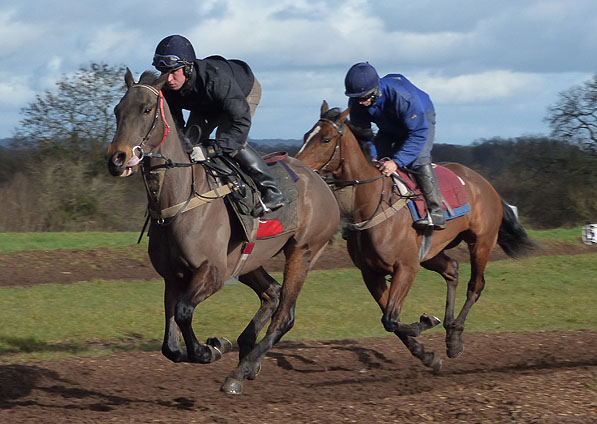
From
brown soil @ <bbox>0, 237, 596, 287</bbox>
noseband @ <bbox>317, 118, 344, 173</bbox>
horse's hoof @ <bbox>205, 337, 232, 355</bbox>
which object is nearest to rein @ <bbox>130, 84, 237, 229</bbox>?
horse's hoof @ <bbox>205, 337, 232, 355</bbox>

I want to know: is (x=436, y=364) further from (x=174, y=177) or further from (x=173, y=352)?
(x=174, y=177)

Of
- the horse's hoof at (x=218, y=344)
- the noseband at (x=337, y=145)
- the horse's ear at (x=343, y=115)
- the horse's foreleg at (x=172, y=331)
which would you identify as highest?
the horse's ear at (x=343, y=115)

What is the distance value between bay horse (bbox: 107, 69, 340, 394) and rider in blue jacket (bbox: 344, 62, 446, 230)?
1.45 metres

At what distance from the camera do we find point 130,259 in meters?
15.0

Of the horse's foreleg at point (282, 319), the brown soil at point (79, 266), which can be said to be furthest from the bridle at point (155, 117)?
the brown soil at point (79, 266)

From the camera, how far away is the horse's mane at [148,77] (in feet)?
17.0

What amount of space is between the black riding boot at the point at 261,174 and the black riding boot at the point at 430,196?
5.90 feet

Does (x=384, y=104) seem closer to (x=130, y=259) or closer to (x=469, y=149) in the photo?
(x=130, y=259)

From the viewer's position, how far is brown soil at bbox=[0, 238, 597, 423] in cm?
516

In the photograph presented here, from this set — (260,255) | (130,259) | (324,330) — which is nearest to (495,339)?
(324,330)

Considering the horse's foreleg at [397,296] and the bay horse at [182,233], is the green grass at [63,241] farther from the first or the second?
the bay horse at [182,233]

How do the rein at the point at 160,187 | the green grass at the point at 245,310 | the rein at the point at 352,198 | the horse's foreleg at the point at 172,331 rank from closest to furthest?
the rein at the point at 160,187, the horse's foreleg at the point at 172,331, the rein at the point at 352,198, the green grass at the point at 245,310

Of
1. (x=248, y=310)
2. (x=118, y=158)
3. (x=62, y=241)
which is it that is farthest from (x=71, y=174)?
(x=118, y=158)

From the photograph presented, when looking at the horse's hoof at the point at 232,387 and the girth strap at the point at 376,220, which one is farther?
the girth strap at the point at 376,220
